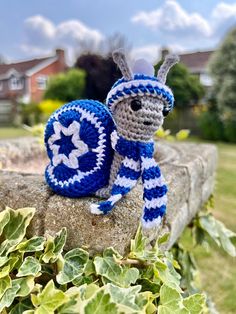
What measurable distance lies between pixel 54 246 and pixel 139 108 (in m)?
0.44

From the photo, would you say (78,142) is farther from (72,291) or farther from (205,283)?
(205,283)

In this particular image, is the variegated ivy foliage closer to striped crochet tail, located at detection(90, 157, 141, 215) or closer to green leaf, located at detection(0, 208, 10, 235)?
green leaf, located at detection(0, 208, 10, 235)

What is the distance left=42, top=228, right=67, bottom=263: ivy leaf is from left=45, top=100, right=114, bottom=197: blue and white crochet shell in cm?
12

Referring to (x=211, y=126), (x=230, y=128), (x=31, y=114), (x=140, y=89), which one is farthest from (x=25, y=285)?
(x=31, y=114)

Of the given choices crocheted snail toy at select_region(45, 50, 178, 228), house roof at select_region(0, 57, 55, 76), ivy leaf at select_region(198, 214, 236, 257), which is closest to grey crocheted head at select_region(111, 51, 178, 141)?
crocheted snail toy at select_region(45, 50, 178, 228)

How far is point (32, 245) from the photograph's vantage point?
1105mm

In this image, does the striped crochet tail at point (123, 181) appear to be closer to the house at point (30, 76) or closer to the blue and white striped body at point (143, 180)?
the blue and white striped body at point (143, 180)

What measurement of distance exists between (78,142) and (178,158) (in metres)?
0.83

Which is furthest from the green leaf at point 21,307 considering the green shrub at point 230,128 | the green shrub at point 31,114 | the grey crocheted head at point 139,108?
the green shrub at point 31,114

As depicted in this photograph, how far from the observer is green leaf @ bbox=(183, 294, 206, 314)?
1136mm

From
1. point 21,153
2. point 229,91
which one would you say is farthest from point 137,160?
point 229,91

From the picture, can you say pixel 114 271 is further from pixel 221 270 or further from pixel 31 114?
pixel 31 114

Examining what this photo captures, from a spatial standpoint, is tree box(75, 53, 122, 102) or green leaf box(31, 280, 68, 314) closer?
green leaf box(31, 280, 68, 314)

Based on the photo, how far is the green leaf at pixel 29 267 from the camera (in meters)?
1.03
